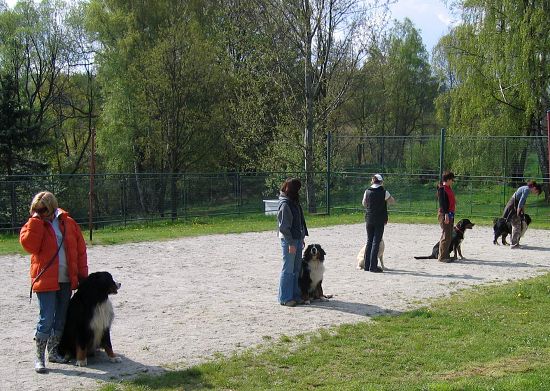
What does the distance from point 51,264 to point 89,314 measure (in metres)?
0.64

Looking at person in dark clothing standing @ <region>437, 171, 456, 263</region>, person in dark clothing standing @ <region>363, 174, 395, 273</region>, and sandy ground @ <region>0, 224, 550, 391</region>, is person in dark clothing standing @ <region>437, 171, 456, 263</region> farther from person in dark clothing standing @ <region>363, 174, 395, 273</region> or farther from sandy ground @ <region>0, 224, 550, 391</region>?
person in dark clothing standing @ <region>363, 174, 395, 273</region>

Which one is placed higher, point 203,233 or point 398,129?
point 398,129

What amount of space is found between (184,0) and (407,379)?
33.3 meters

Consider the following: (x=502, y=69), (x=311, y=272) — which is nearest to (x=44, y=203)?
(x=311, y=272)

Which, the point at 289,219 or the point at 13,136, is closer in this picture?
the point at 289,219

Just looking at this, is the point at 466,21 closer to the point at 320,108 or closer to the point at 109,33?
the point at 320,108

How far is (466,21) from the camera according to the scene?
30000mm

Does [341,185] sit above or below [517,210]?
above

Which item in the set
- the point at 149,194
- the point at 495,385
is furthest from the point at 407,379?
the point at 149,194

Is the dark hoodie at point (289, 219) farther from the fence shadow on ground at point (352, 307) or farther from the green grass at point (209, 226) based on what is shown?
the green grass at point (209, 226)

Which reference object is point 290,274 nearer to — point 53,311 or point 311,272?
point 311,272

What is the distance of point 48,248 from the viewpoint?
6438 mm

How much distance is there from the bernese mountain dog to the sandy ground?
11.0 inches

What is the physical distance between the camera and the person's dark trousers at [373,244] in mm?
12164
